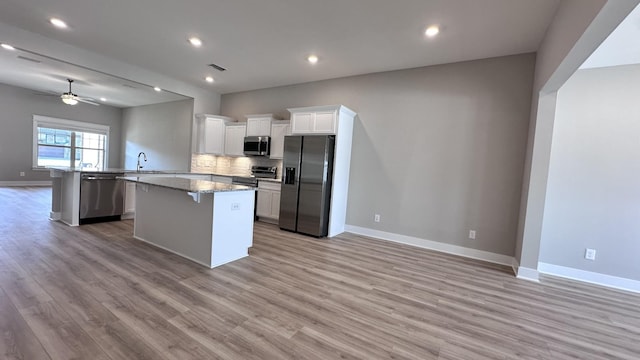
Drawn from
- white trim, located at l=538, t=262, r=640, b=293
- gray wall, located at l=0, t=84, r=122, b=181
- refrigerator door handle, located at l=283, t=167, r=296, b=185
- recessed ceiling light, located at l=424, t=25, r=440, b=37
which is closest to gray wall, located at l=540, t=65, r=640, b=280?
white trim, located at l=538, t=262, r=640, b=293

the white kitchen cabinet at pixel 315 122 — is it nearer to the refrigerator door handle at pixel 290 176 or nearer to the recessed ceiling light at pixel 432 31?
the refrigerator door handle at pixel 290 176

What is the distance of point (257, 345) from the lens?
1800mm

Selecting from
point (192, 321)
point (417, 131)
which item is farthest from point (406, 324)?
point (417, 131)

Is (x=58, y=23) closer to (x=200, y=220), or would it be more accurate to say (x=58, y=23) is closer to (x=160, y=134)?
(x=200, y=220)

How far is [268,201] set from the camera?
5379 mm

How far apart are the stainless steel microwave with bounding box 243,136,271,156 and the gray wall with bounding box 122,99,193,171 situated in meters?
1.71

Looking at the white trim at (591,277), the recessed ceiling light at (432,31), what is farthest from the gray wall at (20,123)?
the white trim at (591,277)

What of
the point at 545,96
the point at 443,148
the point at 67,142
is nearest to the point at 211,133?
the point at 443,148

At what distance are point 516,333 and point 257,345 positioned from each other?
2066mm

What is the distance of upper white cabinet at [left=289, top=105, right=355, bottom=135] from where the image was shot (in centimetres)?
454

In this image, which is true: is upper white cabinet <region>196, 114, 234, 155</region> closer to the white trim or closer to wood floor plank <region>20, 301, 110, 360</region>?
wood floor plank <region>20, 301, 110, 360</region>

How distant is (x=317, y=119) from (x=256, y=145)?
1.79 meters

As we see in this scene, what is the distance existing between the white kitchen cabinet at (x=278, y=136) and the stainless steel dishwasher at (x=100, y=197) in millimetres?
2896

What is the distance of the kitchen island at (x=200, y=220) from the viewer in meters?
3.05
